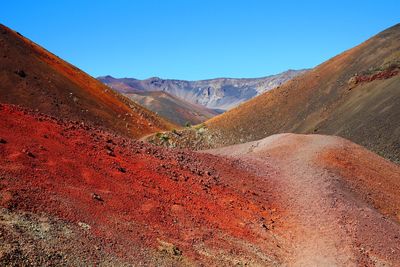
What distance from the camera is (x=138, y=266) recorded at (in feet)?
34.1

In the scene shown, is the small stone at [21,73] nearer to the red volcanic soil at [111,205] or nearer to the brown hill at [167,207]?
the brown hill at [167,207]

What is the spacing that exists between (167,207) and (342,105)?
46033mm

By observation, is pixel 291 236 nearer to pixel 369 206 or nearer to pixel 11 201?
pixel 369 206

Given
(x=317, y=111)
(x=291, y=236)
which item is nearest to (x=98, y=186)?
(x=291, y=236)

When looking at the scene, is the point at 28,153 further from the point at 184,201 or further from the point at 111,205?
the point at 184,201

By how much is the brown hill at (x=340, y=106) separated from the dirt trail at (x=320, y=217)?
46.9ft

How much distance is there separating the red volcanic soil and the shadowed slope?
23.4 m

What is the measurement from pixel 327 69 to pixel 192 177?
59.9 metres

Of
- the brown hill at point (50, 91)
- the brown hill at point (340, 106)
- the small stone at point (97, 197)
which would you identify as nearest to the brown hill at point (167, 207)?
the small stone at point (97, 197)

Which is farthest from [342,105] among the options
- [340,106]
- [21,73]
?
[21,73]

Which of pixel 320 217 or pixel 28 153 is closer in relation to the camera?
pixel 28 153

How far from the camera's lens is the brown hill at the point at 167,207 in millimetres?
10531

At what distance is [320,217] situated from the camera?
18.3 m

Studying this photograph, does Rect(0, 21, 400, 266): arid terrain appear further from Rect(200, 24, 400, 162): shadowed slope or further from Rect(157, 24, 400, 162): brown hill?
Rect(157, 24, 400, 162): brown hill
